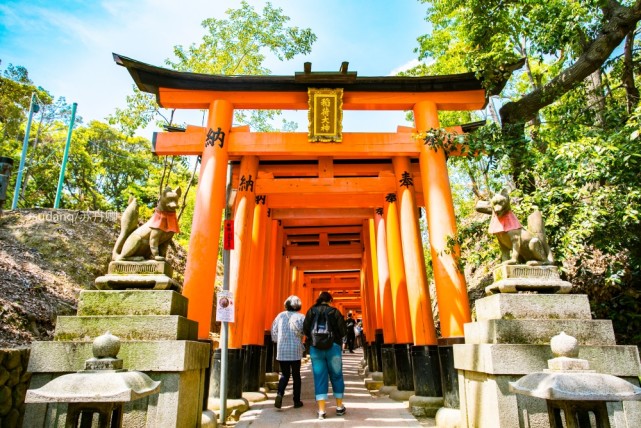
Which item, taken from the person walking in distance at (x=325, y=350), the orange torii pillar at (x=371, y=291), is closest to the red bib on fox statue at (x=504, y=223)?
the person walking in distance at (x=325, y=350)

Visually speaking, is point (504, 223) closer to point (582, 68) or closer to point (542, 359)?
point (542, 359)

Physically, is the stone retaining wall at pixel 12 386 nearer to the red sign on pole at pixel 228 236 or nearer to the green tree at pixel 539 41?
the red sign on pole at pixel 228 236

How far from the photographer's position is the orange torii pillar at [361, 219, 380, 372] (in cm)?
1151

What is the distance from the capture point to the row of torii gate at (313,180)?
22.2ft

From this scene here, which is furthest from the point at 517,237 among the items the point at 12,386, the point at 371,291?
the point at 371,291

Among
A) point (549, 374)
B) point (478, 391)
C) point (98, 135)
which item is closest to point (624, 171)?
point (478, 391)

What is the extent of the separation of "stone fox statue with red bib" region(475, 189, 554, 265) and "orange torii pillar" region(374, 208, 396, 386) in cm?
509

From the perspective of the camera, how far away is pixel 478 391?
402 centimetres

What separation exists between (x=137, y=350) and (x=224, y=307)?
5.30 feet

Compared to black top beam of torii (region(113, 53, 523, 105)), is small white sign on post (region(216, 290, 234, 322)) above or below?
below

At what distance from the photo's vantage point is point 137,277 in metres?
4.21

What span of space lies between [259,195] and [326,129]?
290 centimetres

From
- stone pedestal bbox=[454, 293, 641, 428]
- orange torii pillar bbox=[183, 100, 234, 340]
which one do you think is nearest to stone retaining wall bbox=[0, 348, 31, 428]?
orange torii pillar bbox=[183, 100, 234, 340]

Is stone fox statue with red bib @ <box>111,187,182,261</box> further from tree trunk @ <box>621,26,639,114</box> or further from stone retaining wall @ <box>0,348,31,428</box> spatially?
tree trunk @ <box>621,26,639,114</box>
